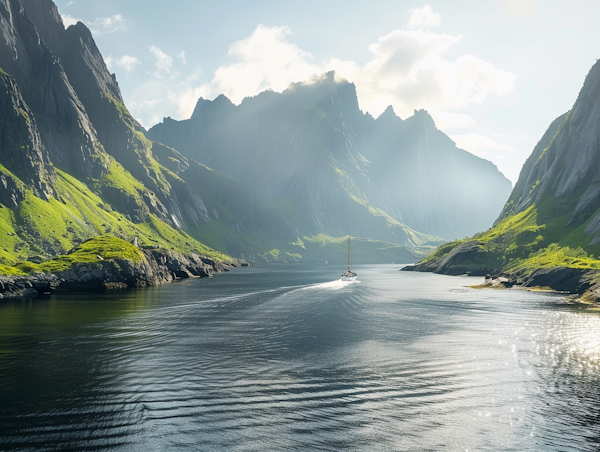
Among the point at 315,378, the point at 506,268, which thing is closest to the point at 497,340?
the point at 315,378

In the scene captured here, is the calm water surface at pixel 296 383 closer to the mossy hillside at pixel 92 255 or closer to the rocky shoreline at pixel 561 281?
the rocky shoreline at pixel 561 281

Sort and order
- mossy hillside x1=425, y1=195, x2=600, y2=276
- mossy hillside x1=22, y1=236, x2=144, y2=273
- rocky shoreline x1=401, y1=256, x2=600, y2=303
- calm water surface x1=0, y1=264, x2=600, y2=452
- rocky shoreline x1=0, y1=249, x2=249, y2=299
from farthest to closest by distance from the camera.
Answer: mossy hillside x1=425, y1=195, x2=600, y2=276 → mossy hillside x1=22, y1=236, x2=144, y2=273 → rocky shoreline x1=0, y1=249, x2=249, y2=299 → rocky shoreline x1=401, y1=256, x2=600, y2=303 → calm water surface x1=0, y1=264, x2=600, y2=452

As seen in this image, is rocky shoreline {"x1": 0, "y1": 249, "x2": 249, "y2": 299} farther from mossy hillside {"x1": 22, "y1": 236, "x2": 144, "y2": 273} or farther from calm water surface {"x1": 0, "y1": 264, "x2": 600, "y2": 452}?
calm water surface {"x1": 0, "y1": 264, "x2": 600, "y2": 452}

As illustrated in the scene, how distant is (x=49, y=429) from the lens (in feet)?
90.2

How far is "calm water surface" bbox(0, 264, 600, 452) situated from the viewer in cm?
2727

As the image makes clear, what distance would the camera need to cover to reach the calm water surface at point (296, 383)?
27266 millimetres

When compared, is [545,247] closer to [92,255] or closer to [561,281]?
[561,281]

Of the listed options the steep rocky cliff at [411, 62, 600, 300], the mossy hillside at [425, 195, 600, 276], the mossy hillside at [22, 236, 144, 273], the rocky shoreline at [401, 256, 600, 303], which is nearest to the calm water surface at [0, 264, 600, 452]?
the rocky shoreline at [401, 256, 600, 303]

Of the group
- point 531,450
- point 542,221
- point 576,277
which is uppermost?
point 542,221

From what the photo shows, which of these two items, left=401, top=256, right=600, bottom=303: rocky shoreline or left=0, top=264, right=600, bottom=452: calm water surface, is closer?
left=0, top=264, right=600, bottom=452: calm water surface

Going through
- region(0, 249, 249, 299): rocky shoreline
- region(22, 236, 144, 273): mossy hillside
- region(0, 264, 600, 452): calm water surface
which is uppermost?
region(22, 236, 144, 273): mossy hillside

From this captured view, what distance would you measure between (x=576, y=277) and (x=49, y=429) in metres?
132

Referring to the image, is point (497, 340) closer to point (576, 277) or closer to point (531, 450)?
point (531, 450)

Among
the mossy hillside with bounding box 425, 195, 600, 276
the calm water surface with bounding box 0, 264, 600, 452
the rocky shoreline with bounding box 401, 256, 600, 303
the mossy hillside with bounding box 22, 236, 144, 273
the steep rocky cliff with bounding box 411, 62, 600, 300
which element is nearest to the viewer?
the calm water surface with bounding box 0, 264, 600, 452
